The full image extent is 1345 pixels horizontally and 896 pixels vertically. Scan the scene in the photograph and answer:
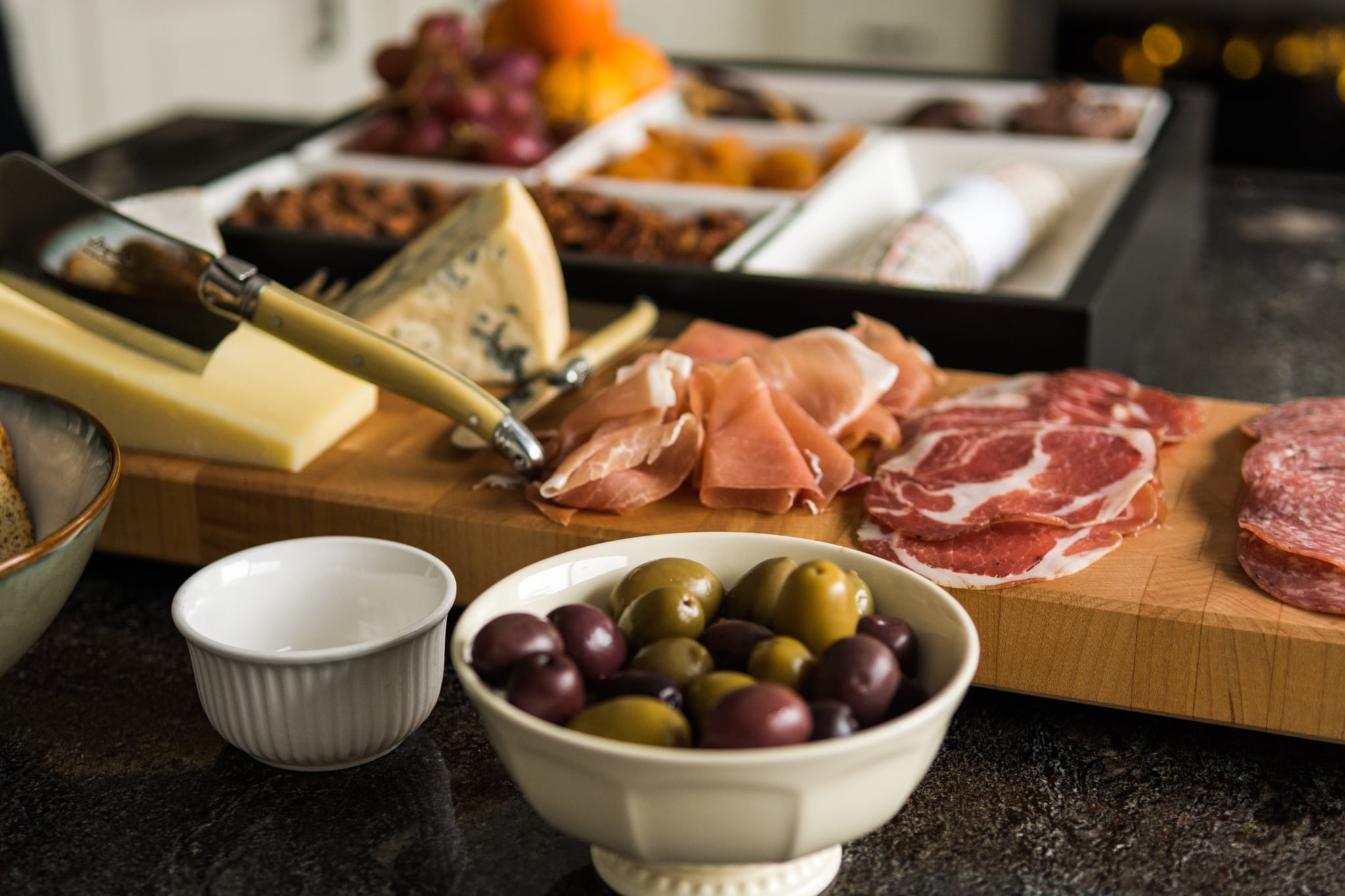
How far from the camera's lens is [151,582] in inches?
42.4

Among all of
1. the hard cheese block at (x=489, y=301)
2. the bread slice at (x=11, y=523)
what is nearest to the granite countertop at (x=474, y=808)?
the bread slice at (x=11, y=523)

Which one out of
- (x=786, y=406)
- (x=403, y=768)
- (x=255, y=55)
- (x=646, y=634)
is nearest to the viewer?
(x=646, y=634)

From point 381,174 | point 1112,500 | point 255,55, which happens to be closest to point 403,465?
point 1112,500

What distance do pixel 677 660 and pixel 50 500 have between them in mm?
454

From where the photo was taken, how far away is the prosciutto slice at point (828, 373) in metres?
1.05

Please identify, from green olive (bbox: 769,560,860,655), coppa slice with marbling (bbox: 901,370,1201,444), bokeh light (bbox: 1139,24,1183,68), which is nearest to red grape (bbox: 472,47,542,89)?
coppa slice with marbling (bbox: 901,370,1201,444)

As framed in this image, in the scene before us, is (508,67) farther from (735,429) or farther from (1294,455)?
(1294,455)

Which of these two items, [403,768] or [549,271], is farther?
[549,271]

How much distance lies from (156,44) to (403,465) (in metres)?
2.78

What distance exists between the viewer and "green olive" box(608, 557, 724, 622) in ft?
2.42

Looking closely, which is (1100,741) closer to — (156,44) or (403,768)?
(403,768)

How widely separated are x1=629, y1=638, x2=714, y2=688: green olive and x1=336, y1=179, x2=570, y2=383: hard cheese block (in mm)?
582

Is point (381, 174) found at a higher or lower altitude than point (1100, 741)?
higher

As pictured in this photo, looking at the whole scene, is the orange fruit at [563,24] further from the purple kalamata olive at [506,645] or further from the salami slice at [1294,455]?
the purple kalamata olive at [506,645]
